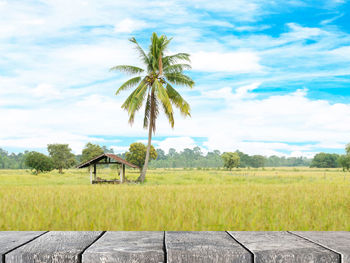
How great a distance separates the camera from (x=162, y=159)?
13962cm

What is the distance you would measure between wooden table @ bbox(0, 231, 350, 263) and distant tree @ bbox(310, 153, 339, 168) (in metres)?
122

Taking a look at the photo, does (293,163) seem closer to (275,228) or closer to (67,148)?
(67,148)

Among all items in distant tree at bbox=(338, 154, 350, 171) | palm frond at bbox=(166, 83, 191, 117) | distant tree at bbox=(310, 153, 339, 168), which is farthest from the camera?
distant tree at bbox=(310, 153, 339, 168)

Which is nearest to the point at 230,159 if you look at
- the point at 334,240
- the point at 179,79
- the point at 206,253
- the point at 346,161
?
the point at 346,161

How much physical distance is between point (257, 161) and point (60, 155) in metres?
81.1

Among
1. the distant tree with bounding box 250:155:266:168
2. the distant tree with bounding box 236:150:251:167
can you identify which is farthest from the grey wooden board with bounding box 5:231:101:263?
the distant tree with bounding box 250:155:266:168

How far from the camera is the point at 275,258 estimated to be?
196 centimetres

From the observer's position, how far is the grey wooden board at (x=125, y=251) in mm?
1941

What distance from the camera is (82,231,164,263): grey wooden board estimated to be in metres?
1.94

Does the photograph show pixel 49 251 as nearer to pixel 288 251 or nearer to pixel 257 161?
pixel 288 251

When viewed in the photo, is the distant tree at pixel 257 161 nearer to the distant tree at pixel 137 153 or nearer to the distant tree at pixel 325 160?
the distant tree at pixel 325 160

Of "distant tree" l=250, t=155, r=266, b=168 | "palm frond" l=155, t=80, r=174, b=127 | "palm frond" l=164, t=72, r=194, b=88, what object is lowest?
"distant tree" l=250, t=155, r=266, b=168

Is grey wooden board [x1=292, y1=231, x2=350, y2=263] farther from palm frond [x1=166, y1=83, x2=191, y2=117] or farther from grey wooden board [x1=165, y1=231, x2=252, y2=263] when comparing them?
palm frond [x1=166, y1=83, x2=191, y2=117]

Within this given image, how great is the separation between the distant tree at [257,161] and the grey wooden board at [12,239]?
124717 millimetres
